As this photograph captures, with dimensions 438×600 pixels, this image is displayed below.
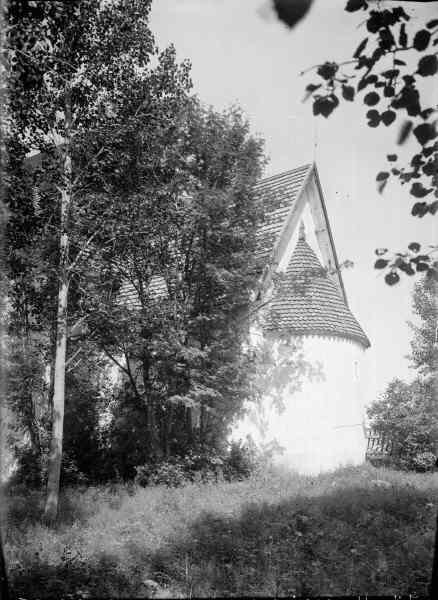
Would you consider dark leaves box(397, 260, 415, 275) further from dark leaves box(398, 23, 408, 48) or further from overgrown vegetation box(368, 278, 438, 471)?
overgrown vegetation box(368, 278, 438, 471)

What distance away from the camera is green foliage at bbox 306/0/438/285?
3105mm

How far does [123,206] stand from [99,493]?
15.8ft

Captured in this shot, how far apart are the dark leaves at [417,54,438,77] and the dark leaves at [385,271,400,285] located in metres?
1.44

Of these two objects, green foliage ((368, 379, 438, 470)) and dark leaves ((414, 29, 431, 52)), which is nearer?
dark leaves ((414, 29, 431, 52))

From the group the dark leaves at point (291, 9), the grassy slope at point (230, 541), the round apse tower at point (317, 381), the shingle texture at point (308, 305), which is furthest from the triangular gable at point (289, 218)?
the dark leaves at point (291, 9)

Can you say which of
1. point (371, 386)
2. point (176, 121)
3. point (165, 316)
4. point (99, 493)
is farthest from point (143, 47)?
point (371, 386)

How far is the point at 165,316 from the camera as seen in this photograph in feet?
27.0

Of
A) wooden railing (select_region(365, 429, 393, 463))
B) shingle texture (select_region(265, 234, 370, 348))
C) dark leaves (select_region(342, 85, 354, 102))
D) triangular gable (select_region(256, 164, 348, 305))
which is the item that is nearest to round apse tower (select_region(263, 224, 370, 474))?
shingle texture (select_region(265, 234, 370, 348))

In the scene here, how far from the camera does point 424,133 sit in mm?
3287

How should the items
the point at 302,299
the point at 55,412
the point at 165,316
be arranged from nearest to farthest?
the point at 55,412, the point at 165,316, the point at 302,299

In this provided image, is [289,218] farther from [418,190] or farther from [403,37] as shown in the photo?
[403,37]

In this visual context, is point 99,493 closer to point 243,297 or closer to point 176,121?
point 243,297

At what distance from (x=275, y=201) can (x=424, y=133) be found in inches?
256

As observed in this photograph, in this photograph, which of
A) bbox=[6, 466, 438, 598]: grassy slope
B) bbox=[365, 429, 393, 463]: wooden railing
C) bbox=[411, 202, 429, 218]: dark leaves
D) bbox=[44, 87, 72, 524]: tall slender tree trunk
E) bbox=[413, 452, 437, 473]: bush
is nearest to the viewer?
bbox=[411, 202, 429, 218]: dark leaves
